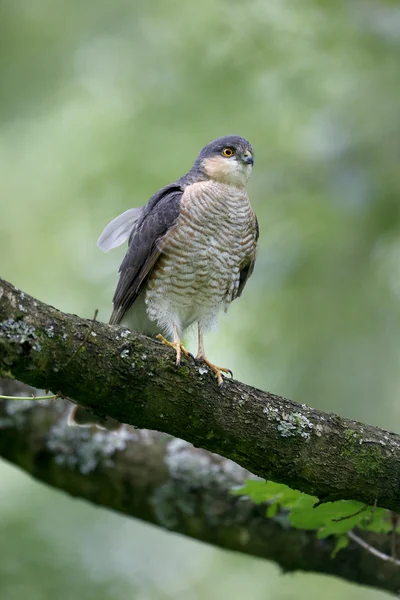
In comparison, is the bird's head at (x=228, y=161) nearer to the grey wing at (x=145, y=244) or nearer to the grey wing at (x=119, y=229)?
the grey wing at (x=145, y=244)

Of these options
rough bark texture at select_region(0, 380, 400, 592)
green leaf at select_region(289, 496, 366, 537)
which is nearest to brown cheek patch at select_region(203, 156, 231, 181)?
rough bark texture at select_region(0, 380, 400, 592)

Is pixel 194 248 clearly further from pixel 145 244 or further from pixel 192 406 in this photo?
pixel 192 406

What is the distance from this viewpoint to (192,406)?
10.0 ft

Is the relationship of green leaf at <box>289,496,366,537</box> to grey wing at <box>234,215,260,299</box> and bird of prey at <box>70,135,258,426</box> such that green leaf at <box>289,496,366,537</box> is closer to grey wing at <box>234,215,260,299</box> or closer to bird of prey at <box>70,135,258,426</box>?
bird of prey at <box>70,135,258,426</box>

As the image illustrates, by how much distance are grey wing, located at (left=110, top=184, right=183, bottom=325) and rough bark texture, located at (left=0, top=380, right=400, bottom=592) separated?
0.82 m

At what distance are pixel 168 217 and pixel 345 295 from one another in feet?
8.50

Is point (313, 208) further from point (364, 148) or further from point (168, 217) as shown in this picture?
point (168, 217)

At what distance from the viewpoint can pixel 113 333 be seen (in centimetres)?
287

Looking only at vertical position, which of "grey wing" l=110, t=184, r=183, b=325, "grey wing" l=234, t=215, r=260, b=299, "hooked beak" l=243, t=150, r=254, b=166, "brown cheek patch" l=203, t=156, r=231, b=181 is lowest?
"grey wing" l=110, t=184, r=183, b=325

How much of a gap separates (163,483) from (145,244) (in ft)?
4.87

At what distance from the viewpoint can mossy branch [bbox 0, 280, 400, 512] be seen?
263cm

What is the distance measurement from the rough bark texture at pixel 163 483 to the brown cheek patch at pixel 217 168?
5.62 ft

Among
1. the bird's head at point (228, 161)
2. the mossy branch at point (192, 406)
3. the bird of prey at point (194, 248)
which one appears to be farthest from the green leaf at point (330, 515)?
the bird's head at point (228, 161)

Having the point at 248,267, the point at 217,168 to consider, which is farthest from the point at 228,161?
the point at 248,267
